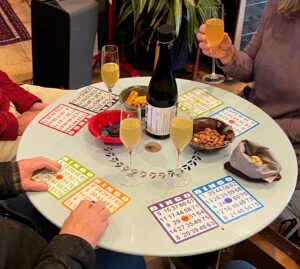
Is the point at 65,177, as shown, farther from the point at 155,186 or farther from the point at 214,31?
the point at 214,31

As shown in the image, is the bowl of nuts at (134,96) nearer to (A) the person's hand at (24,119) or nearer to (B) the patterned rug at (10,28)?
(A) the person's hand at (24,119)

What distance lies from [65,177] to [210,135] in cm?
46

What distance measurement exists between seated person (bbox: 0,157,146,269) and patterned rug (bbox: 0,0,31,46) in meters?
2.38

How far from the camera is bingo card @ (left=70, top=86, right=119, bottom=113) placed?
1.67 metres

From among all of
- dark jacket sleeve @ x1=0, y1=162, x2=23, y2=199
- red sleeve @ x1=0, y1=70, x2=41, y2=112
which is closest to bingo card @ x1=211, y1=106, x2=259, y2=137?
dark jacket sleeve @ x1=0, y1=162, x2=23, y2=199

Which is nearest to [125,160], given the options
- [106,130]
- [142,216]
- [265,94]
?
[106,130]

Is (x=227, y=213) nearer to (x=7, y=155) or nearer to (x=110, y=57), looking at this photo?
(x=110, y=57)

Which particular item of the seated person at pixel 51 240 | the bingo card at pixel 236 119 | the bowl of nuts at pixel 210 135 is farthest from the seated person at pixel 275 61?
the seated person at pixel 51 240

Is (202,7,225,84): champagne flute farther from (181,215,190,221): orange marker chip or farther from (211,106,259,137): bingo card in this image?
(181,215,190,221): orange marker chip

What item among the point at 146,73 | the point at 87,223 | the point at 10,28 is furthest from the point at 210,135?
the point at 10,28

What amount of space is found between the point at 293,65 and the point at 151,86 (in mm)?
617

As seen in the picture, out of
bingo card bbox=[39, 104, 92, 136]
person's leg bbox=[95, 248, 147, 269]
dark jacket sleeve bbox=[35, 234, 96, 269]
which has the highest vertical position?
bingo card bbox=[39, 104, 92, 136]

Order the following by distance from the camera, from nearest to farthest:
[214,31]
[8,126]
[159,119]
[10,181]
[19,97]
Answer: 1. [10,181]
2. [159,119]
3. [214,31]
4. [8,126]
5. [19,97]

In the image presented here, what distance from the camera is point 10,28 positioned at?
3676 millimetres
